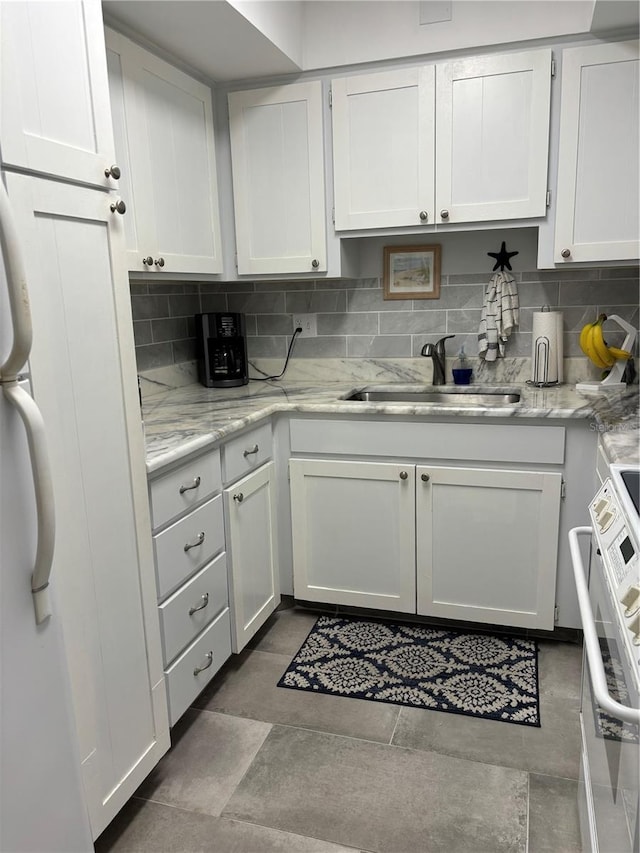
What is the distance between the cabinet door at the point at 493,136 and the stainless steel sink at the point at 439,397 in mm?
720

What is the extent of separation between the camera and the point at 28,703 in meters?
1.08

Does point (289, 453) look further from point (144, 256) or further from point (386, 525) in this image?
point (144, 256)

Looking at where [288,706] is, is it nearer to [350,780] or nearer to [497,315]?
[350,780]

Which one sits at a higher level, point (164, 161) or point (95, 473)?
point (164, 161)

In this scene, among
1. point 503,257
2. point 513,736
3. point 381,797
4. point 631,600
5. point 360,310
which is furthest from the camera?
point 360,310

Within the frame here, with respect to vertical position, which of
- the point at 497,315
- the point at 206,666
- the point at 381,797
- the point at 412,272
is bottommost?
the point at 381,797

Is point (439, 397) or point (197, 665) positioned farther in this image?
point (439, 397)

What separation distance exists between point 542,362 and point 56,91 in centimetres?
195

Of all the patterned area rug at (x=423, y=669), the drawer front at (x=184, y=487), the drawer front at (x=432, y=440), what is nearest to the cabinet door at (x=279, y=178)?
the drawer front at (x=432, y=440)

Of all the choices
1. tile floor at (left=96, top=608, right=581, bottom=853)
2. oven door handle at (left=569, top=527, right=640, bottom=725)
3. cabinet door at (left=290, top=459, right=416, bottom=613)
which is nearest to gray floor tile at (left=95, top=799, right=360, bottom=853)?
tile floor at (left=96, top=608, right=581, bottom=853)

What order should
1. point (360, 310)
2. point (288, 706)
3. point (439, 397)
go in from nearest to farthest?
1. point (288, 706)
2. point (439, 397)
3. point (360, 310)

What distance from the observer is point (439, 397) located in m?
2.77

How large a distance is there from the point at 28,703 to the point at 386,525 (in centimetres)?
155

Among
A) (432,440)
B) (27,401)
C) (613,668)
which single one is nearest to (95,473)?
(27,401)
